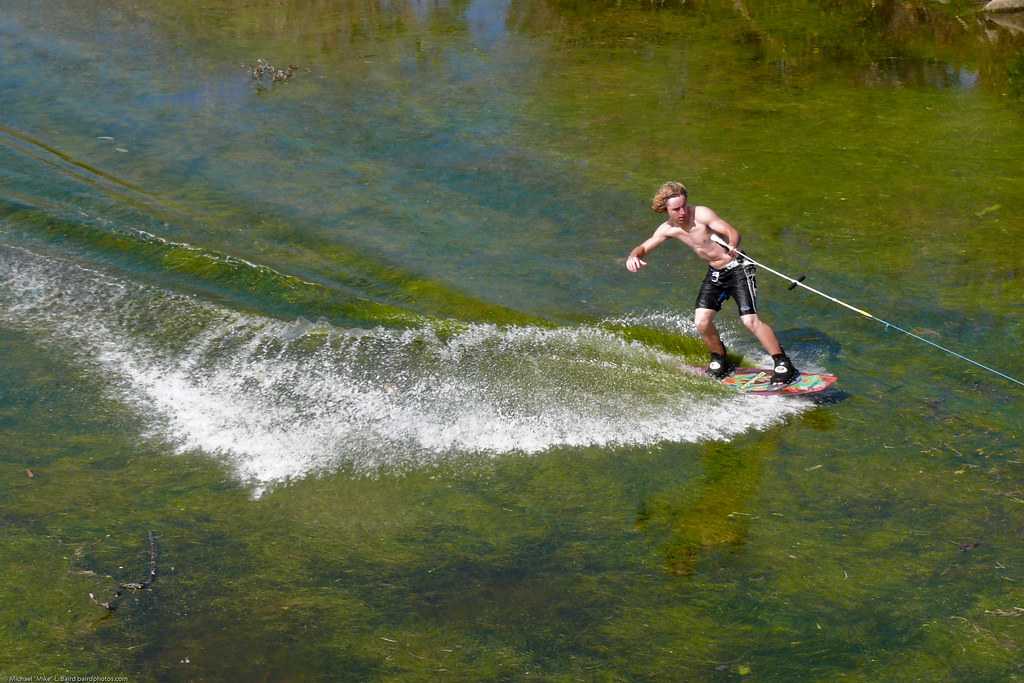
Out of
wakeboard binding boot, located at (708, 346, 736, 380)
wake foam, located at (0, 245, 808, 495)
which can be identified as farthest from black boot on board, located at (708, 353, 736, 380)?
wake foam, located at (0, 245, 808, 495)

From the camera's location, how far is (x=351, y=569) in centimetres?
738

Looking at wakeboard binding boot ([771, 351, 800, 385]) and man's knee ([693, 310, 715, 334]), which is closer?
wakeboard binding boot ([771, 351, 800, 385])

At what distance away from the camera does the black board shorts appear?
9.15 m

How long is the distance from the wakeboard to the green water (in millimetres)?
117

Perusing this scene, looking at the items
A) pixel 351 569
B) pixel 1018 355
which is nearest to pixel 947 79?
pixel 1018 355

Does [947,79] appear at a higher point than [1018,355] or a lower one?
higher

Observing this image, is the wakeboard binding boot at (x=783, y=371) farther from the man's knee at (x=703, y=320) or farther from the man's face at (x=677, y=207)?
the man's face at (x=677, y=207)

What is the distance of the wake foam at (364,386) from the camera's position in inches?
345

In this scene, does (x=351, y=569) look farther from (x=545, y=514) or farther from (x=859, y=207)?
(x=859, y=207)

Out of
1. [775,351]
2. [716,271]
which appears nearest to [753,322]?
[775,351]

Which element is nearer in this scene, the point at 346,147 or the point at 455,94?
the point at 346,147

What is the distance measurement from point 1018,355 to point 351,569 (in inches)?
219

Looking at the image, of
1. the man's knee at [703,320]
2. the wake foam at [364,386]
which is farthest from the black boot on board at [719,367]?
the man's knee at [703,320]

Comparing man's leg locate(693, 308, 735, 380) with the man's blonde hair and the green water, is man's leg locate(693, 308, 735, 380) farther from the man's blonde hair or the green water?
the man's blonde hair
